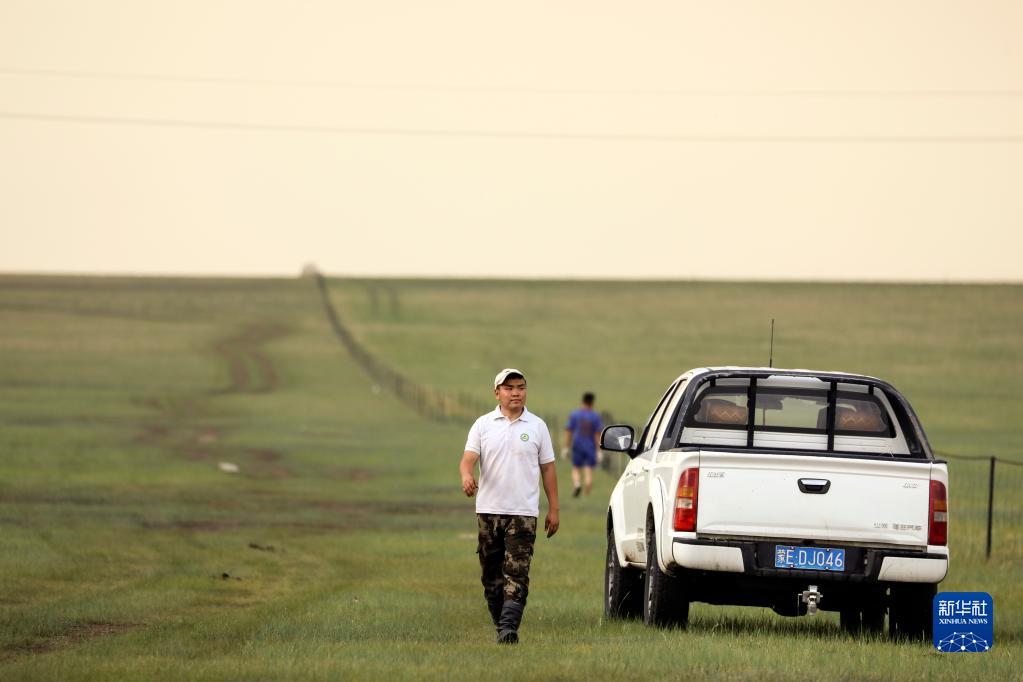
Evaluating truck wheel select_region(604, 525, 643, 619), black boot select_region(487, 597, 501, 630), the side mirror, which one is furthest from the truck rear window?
black boot select_region(487, 597, 501, 630)

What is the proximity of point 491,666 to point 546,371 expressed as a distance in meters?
74.2

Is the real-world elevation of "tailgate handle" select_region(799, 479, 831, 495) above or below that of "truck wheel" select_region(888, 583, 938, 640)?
above

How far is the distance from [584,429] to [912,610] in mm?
19478

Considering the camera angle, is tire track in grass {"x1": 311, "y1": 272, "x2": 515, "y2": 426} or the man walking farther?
tire track in grass {"x1": 311, "y1": 272, "x2": 515, "y2": 426}

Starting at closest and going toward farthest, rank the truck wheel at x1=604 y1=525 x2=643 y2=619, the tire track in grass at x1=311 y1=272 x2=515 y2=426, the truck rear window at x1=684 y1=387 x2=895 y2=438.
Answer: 1. the truck rear window at x1=684 y1=387 x2=895 y2=438
2. the truck wheel at x1=604 y1=525 x2=643 y2=619
3. the tire track in grass at x1=311 y1=272 x2=515 y2=426

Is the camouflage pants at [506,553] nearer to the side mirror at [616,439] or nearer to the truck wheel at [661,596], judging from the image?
the truck wheel at [661,596]

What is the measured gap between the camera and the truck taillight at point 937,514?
1326cm

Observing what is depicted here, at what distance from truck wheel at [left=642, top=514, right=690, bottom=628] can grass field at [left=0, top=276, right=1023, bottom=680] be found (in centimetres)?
16

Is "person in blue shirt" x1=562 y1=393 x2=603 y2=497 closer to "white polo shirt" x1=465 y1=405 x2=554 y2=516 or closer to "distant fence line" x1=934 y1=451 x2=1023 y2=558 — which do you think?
"distant fence line" x1=934 y1=451 x2=1023 y2=558

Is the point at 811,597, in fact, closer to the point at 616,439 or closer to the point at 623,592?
the point at 616,439

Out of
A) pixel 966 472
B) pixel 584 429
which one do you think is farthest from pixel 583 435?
pixel 966 472

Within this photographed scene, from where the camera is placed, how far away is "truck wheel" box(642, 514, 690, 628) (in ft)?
46.3

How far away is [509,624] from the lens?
1362 centimetres

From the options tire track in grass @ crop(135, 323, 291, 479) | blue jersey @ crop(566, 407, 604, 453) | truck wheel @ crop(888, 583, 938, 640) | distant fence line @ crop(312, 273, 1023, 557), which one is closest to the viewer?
truck wheel @ crop(888, 583, 938, 640)
